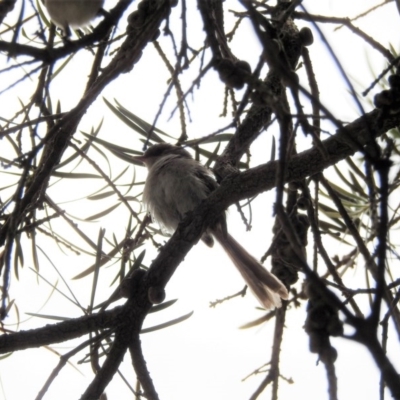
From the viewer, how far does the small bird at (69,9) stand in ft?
7.16

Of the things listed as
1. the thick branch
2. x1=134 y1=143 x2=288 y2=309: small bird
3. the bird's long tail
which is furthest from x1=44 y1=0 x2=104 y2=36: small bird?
x1=134 y1=143 x2=288 y2=309: small bird

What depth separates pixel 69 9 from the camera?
2191 millimetres

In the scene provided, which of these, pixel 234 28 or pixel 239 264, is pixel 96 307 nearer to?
pixel 234 28

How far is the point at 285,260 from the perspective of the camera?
8.72 ft

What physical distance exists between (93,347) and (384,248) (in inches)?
53.1

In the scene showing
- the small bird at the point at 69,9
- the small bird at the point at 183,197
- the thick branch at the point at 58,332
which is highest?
the small bird at the point at 183,197

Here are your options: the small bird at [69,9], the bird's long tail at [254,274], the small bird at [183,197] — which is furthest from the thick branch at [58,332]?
the small bird at [183,197]

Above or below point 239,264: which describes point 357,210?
below

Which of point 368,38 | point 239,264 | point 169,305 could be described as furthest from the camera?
point 239,264

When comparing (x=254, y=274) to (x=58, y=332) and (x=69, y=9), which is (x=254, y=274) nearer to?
(x=58, y=332)

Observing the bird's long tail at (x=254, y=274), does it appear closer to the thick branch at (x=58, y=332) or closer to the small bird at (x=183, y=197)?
the small bird at (x=183, y=197)

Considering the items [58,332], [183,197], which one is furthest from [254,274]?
[58,332]

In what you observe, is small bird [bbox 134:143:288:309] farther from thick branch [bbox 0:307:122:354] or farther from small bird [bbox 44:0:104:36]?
small bird [bbox 44:0:104:36]

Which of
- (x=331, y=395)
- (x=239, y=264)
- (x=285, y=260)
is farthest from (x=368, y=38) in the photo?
(x=239, y=264)
